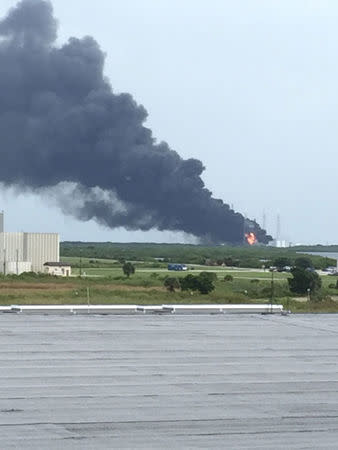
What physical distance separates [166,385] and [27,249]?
97.8 metres

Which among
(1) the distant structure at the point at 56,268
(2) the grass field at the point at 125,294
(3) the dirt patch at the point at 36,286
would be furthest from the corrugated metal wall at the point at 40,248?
(3) the dirt patch at the point at 36,286

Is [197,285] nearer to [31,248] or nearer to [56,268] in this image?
[56,268]

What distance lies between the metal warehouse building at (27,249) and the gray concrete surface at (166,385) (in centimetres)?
7580

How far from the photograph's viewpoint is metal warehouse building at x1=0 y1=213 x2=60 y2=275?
119562 millimetres

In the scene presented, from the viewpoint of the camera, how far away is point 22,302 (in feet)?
199

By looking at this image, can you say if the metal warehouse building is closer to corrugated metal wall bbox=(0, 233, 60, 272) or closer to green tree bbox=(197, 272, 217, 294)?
corrugated metal wall bbox=(0, 233, 60, 272)

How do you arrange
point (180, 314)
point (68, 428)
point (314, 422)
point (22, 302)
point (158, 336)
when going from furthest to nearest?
point (22, 302) → point (180, 314) → point (158, 336) → point (314, 422) → point (68, 428)

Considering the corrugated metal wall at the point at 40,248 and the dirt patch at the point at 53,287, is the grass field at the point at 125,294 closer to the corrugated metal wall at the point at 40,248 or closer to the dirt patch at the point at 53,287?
the dirt patch at the point at 53,287

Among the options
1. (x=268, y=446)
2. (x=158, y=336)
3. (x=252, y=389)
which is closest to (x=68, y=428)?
(x=268, y=446)

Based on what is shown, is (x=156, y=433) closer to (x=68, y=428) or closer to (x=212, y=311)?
(x=68, y=428)

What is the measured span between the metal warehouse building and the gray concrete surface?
7580 cm

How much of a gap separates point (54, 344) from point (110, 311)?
1429 centimetres

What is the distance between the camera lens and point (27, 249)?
123750mm

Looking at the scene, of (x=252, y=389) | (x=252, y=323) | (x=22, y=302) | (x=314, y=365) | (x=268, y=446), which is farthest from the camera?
(x=22, y=302)
